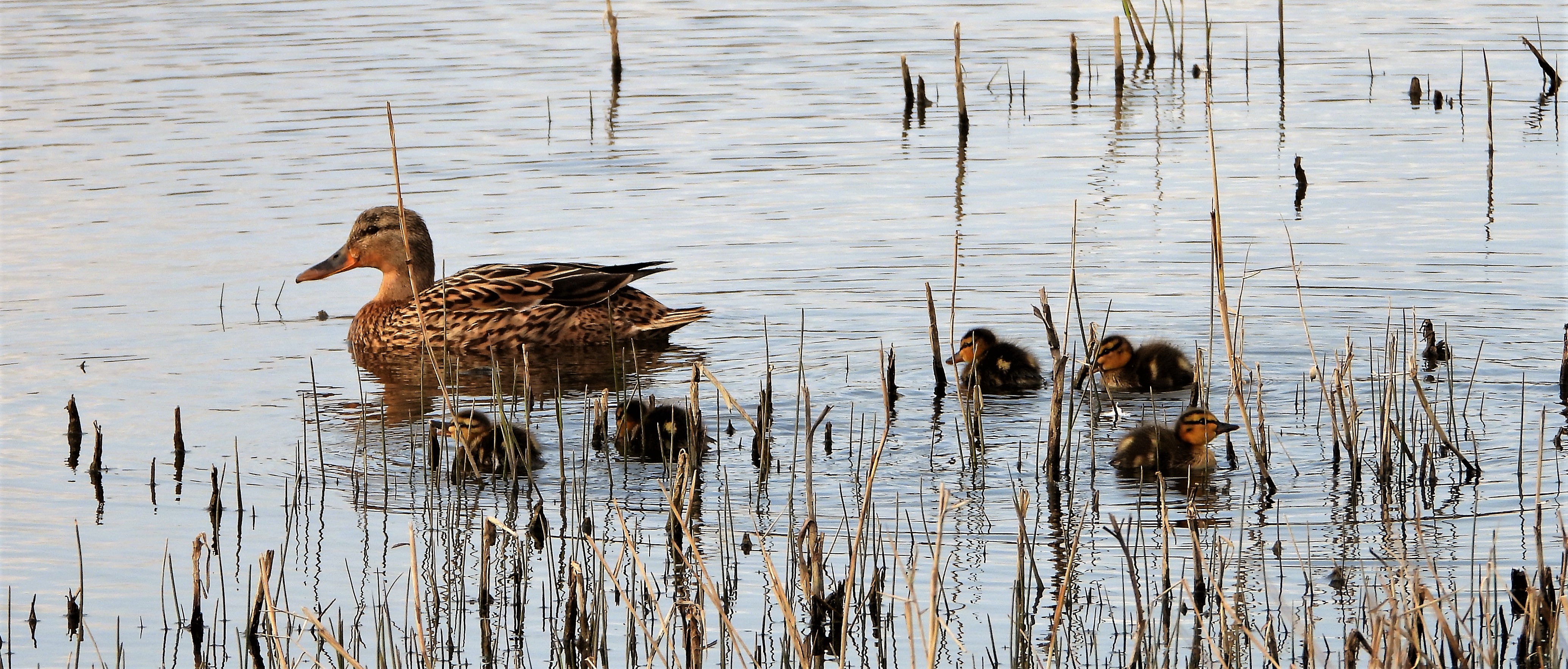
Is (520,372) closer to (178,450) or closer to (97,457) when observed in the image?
(178,450)

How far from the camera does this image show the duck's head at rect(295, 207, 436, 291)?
913 centimetres

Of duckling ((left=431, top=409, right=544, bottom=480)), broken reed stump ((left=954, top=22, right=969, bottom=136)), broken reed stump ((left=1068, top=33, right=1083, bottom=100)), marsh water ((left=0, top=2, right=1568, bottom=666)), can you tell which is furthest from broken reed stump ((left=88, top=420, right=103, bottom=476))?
broken reed stump ((left=1068, top=33, right=1083, bottom=100))

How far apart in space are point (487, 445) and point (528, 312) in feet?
7.89

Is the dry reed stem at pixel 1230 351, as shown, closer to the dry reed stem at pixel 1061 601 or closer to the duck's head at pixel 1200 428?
the duck's head at pixel 1200 428

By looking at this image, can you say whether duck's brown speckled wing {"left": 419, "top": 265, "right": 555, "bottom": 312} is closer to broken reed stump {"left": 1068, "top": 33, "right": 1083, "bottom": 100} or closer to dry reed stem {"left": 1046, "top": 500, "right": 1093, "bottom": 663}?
dry reed stem {"left": 1046, "top": 500, "right": 1093, "bottom": 663}

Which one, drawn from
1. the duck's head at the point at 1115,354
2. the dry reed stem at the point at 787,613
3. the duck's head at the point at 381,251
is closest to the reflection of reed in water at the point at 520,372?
the duck's head at the point at 381,251

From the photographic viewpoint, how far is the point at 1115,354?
7.17m

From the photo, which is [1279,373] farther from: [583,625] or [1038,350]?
[583,625]

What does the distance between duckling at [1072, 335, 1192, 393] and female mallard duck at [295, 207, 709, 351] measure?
1.93 metres

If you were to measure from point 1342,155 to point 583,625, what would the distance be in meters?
8.28

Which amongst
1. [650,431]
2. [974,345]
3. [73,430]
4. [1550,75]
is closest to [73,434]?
[73,430]

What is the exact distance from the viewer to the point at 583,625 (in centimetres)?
441

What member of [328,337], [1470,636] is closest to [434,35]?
[328,337]

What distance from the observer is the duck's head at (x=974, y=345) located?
286 inches
